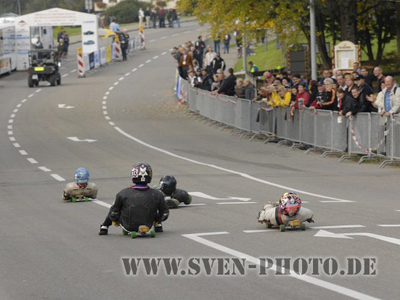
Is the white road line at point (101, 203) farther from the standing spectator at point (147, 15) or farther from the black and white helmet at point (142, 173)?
the standing spectator at point (147, 15)

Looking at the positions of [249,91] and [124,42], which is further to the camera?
[124,42]

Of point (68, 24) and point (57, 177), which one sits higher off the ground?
point (68, 24)

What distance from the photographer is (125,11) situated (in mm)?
109375

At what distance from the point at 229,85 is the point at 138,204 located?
21.6 meters

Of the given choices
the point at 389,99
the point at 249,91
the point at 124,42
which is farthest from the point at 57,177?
the point at 124,42

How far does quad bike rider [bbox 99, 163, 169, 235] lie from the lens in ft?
44.8

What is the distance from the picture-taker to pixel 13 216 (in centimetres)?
1686

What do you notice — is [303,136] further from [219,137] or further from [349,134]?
[219,137]

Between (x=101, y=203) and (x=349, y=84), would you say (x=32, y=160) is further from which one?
(x=101, y=203)

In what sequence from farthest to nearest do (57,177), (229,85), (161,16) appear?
(161,16)
(229,85)
(57,177)

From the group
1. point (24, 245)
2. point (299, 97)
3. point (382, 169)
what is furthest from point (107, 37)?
point (24, 245)

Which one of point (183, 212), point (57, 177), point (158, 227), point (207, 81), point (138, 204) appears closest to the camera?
point (138, 204)

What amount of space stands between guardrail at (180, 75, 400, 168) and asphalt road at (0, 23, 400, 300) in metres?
0.46

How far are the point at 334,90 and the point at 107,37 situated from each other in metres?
43.0
